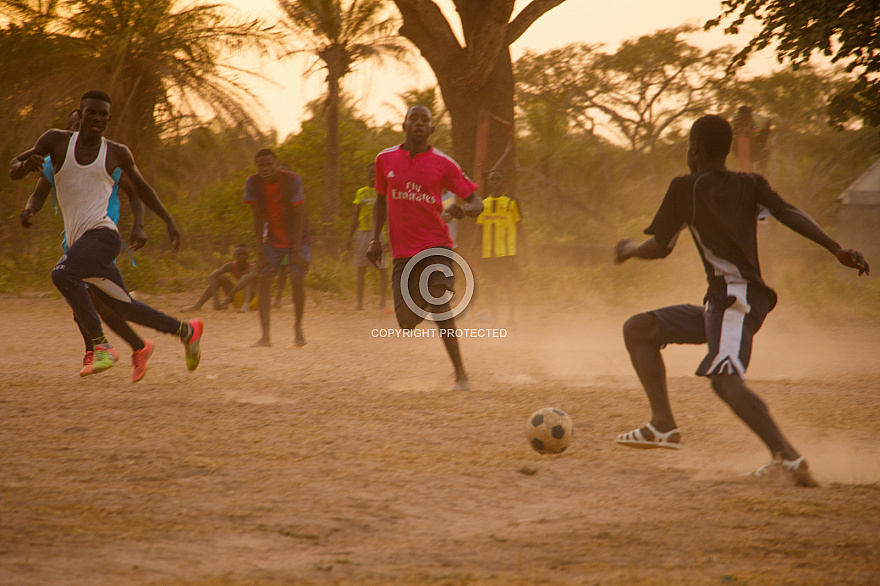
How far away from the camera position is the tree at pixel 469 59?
12914 millimetres

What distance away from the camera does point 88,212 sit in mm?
5336

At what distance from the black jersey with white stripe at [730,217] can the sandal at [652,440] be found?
784 mm

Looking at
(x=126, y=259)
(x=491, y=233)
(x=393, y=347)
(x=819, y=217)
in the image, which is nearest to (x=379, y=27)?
(x=126, y=259)

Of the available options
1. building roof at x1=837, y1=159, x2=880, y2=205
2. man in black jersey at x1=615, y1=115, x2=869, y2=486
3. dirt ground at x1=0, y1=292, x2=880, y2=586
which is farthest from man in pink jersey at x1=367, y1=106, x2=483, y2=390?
building roof at x1=837, y1=159, x2=880, y2=205

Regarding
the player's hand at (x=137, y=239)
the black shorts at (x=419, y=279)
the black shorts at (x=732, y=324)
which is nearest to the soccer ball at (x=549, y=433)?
the black shorts at (x=732, y=324)

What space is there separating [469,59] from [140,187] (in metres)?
8.25

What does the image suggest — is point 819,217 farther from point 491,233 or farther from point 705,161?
point 705,161

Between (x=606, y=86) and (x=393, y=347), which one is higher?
(x=606, y=86)

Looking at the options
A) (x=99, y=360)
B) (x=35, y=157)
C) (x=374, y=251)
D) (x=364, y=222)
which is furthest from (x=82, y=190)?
(x=364, y=222)

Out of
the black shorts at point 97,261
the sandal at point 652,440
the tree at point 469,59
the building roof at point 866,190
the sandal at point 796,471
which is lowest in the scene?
the sandal at point 796,471

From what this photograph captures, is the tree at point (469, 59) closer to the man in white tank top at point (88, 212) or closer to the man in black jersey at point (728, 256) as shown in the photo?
the man in white tank top at point (88, 212)

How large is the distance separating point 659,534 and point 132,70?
51.3 feet

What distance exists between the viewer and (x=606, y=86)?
27.9 m

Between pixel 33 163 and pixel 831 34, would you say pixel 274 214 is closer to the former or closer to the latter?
pixel 33 163
